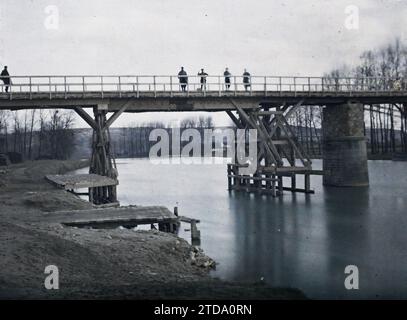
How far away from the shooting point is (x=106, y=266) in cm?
1164

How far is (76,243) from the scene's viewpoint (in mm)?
12711

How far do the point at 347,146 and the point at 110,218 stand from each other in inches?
Result: 823

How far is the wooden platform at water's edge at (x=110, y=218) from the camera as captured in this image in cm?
1614

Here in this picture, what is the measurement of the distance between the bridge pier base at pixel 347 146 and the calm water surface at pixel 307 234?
1237 mm

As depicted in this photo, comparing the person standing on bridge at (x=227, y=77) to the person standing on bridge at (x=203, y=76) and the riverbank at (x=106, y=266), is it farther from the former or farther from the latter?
the riverbank at (x=106, y=266)

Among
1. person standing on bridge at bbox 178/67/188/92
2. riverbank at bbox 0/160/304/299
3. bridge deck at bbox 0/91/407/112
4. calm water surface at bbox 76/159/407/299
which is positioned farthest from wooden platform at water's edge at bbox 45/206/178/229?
person standing on bridge at bbox 178/67/188/92

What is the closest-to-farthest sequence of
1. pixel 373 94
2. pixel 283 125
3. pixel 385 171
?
1. pixel 283 125
2. pixel 373 94
3. pixel 385 171

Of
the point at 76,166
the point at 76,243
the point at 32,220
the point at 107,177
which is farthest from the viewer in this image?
the point at 76,166

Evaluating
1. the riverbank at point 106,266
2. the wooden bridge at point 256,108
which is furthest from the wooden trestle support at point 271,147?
the riverbank at point 106,266

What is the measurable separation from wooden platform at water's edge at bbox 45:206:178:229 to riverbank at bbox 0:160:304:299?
26.2 inches

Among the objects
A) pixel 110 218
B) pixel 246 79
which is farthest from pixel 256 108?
pixel 110 218

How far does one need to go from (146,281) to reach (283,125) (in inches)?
867
